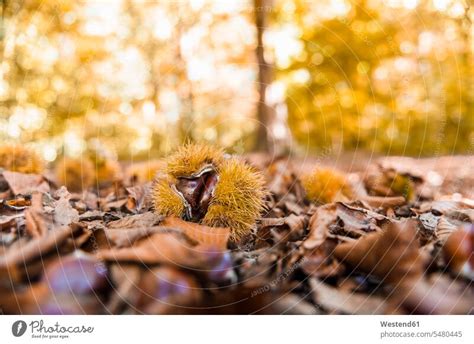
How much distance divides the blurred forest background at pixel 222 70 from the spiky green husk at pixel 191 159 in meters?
0.35

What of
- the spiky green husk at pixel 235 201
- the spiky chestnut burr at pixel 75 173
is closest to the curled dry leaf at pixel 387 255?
the spiky green husk at pixel 235 201

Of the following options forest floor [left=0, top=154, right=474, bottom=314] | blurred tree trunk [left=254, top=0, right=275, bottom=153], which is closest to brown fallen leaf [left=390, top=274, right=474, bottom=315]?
forest floor [left=0, top=154, right=474, bottom=314]

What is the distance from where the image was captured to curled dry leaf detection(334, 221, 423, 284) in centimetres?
81

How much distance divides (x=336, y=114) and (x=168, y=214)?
90.4 inches

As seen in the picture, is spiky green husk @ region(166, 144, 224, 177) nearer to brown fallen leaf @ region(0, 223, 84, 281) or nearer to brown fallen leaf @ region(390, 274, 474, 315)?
brown fallen leaf @ region(0, 223, 84, 281)

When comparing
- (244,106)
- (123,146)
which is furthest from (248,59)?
(123,146)

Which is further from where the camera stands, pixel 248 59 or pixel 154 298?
pixel 248 59

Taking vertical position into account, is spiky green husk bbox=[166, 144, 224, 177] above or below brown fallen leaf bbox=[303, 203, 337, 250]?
above

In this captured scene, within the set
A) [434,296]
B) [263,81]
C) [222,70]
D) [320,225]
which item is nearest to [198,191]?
[320,225]

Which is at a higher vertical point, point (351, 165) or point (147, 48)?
point (147, 48)

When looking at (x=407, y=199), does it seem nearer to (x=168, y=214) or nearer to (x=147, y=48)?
(x=168, y=214)

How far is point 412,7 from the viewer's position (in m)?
1.72

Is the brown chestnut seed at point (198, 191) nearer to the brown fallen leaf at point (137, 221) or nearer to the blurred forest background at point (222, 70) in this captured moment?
the brown fallen leaf at point (137, 221)
